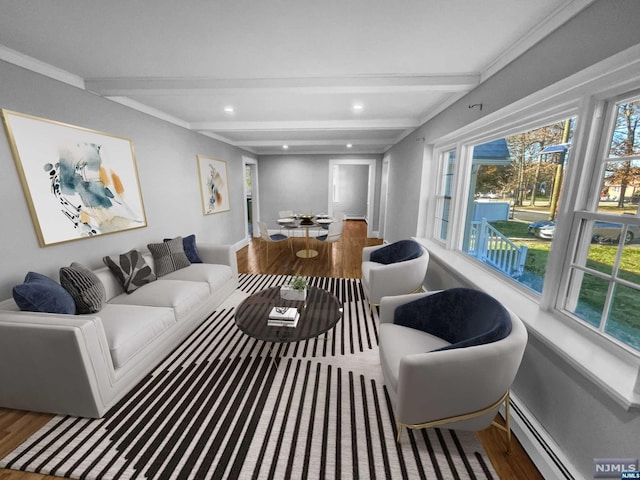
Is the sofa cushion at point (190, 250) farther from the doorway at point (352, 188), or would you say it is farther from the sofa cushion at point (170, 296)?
the doorway at point (352, 188)

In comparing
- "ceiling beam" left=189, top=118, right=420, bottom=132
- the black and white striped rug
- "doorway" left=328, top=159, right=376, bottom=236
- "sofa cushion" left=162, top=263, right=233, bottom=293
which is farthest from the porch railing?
"doorway" left=328, top=159, right=376, bottom=236

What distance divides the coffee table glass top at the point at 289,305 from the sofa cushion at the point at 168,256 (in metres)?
1.15

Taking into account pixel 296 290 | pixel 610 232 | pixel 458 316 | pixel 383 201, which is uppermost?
pixel 610 232

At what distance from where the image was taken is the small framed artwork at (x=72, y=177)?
194 cm

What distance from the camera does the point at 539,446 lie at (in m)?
1.35

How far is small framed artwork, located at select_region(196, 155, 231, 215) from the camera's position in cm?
427

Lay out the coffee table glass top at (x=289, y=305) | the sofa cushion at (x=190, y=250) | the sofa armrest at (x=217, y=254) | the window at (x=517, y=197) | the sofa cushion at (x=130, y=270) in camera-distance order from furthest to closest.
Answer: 1. the sofa armrest at (x=217, y=254)
2. the sofa cushion at (x=190, y=250)
3. the sofa cushion at (x=130, y=270)
4. the window at (x=517, y=197)
5. the coffee table glass top at (x=289, y=305)

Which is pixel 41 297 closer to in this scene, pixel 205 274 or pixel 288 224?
pixel 205 274

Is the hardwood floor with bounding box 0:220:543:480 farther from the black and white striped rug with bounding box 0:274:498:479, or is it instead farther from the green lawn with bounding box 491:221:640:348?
the green lawn with bounding box 491:221:640:348

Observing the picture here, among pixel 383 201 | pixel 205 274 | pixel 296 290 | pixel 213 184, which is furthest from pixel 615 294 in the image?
pixel 383 201

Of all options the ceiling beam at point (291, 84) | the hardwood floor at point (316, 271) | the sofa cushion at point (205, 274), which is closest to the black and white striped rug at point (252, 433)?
the hardwood floor at point (316, 271)

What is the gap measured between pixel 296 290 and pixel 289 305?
173 millimetres

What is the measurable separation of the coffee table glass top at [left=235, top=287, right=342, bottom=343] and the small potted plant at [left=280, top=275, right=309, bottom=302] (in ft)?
0.14

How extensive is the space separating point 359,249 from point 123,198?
4.44m
